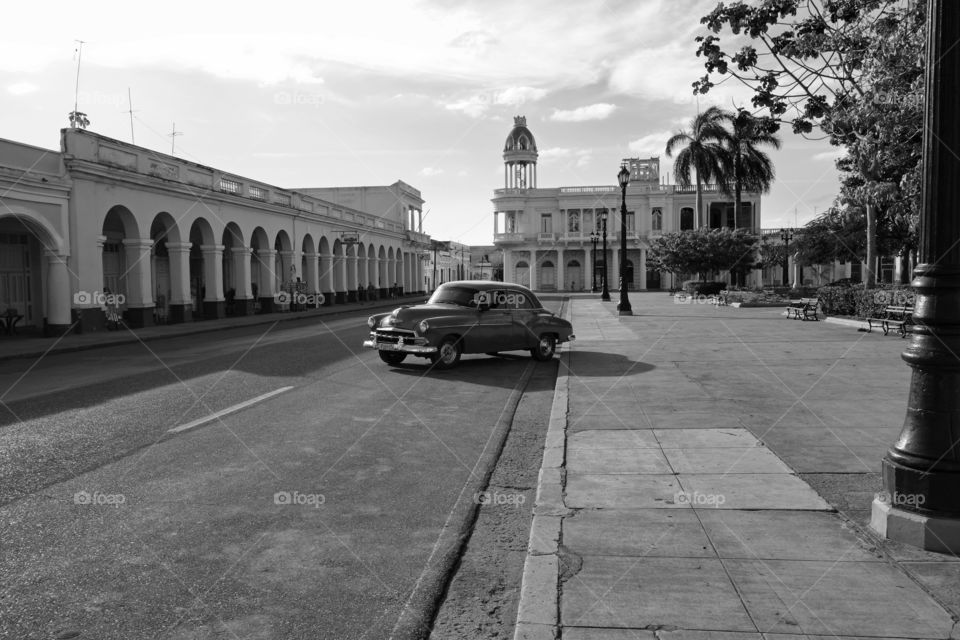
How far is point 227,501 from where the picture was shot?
5402 millimetres

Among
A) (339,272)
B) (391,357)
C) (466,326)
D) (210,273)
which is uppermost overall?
(339,272)

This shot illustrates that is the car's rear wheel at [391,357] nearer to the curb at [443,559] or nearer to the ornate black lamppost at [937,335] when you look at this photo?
the curb at [443,559]

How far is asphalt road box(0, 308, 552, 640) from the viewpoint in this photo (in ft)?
12.2

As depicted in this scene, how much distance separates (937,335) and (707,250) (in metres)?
47.1

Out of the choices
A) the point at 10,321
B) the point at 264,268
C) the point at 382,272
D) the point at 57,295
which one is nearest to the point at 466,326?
the point at 57,295

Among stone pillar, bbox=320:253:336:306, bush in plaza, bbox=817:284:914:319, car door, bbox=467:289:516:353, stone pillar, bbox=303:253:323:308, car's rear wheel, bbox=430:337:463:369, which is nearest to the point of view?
car's rear wheel, bbox=430:337:463:369

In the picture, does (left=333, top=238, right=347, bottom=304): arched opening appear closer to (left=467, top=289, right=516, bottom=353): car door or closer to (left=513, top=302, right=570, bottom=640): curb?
(left=467, top=289, right=516, bottom=353): car door

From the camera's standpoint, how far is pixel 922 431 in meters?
4.43

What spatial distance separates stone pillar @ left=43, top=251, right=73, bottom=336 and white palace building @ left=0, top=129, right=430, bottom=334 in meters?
0.03

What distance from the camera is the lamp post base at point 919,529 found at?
4207 mm

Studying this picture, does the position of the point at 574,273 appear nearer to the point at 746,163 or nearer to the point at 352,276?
the point at 746,163

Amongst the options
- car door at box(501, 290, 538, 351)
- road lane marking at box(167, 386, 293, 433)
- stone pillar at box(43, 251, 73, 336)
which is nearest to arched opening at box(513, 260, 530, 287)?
stone pillar at box(43, 251, 73, 336)

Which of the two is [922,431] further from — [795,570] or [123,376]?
[123,376]

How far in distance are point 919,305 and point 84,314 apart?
80.5ft
